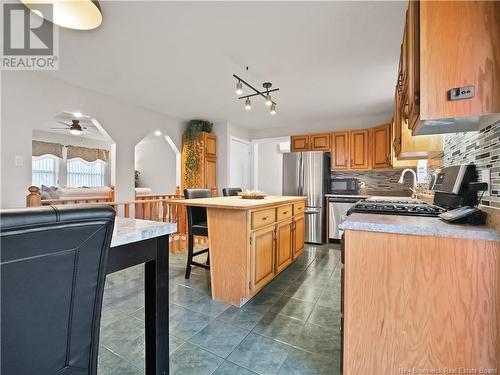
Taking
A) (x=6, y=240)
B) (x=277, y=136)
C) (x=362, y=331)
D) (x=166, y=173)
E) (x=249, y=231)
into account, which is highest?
(x=277, y=136)

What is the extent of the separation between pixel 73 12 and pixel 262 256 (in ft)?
7.64

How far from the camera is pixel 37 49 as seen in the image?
2.41 m

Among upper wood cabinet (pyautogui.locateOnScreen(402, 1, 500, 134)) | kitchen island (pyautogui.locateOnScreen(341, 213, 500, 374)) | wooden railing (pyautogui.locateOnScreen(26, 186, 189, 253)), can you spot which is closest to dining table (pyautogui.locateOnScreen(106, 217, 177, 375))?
kitchen island (pyautogui.locateOnScreen(341, 213, 500, 374))

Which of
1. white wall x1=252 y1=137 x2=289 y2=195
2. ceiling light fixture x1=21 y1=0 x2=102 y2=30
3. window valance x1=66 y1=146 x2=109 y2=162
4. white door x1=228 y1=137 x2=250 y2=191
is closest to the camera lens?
ceiling light fixture x1=21 y1=0 x2=102 y2=30

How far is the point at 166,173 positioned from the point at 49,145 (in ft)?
11.9

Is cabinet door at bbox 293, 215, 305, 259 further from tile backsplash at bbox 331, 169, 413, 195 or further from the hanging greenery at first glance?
the hanging greenery

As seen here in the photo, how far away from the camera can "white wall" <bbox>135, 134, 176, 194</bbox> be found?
7.24 meters

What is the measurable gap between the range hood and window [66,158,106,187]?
938cm

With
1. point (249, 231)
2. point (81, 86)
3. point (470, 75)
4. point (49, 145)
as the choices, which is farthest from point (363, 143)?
point (49, 145)

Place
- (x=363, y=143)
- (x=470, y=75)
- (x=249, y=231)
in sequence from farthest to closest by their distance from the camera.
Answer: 1. (x=363, y=143)
2. (x=249, y=231)
3. (x=470, y=75)

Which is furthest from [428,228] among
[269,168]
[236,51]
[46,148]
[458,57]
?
[46,148]

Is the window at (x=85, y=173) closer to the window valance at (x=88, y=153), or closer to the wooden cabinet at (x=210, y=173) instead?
the window valance at (x=88, y=153)

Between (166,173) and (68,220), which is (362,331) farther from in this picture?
(166,173)

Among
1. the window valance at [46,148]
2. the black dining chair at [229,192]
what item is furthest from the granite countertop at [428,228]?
the window valance at [46,148]
